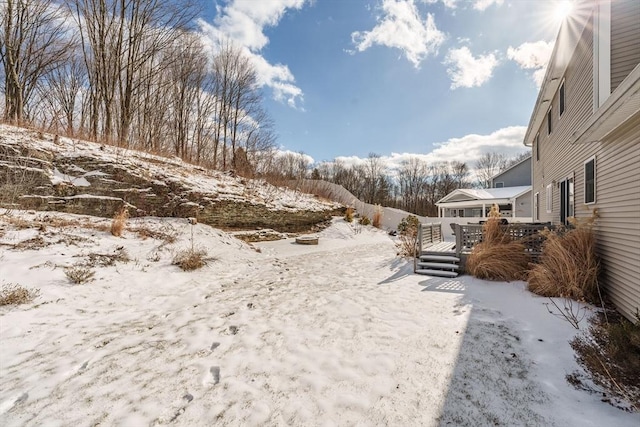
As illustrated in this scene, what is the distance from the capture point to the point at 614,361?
2354 mm

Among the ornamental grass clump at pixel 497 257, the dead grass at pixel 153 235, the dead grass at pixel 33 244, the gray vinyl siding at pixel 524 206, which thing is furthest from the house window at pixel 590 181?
the gray vinyl siding at pixel 524 206

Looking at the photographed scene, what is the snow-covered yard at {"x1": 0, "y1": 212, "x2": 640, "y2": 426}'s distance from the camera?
188 cm

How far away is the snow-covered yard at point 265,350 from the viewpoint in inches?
73.8

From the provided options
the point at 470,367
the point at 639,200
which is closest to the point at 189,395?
the point at 470,367

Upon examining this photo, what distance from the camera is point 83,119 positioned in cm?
1448

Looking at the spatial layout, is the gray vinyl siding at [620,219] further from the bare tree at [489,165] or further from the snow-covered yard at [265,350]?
the bare tree at [489,165]

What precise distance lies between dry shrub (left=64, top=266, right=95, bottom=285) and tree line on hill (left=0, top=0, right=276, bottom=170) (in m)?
7.87

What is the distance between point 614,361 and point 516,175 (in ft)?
71.8

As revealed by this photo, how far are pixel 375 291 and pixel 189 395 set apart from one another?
3.49 m

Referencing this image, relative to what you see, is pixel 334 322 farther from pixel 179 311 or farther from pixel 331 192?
pixel 331 192

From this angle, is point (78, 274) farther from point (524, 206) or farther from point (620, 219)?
point (524, 206)

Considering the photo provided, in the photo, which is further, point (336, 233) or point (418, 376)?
point (336, 233)

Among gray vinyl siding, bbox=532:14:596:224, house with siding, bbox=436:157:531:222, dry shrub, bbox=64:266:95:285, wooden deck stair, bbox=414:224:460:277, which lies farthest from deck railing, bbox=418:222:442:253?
house with siding, bbox=436:157:531:222

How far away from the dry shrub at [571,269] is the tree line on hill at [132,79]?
1328 cm
